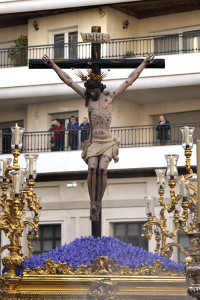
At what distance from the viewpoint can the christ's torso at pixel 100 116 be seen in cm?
1395

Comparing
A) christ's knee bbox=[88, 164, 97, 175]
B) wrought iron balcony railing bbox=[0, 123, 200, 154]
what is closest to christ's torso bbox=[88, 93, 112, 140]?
christ's knee bbox=[88, 164, 97, 175]

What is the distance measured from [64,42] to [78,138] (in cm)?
381

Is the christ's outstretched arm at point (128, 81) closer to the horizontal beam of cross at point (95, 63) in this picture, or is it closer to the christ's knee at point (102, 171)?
the horizontal beam of cross at point (95, 63)

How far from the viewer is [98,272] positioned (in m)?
11.3

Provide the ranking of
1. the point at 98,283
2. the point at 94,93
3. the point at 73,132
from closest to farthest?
the point at 98,283
the point at 94,93
the point at 73,132

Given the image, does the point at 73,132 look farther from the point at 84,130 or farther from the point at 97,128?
the point at 97,128

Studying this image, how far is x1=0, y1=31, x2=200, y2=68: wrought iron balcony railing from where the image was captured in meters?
32.8

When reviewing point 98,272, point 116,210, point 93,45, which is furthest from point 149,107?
point 98,272

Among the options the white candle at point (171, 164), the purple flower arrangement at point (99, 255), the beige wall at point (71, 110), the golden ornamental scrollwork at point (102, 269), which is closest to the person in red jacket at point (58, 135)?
the beige wall at point (71, 110)

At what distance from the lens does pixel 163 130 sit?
31.2m

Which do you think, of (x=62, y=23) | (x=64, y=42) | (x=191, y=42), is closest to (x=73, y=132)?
(x=64, y=42)

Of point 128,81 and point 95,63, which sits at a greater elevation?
point 95,63

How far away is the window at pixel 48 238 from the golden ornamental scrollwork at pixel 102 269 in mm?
20955

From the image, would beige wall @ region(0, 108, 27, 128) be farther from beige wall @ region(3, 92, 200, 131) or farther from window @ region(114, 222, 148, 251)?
window @ region(114, 222, 148, 251)
